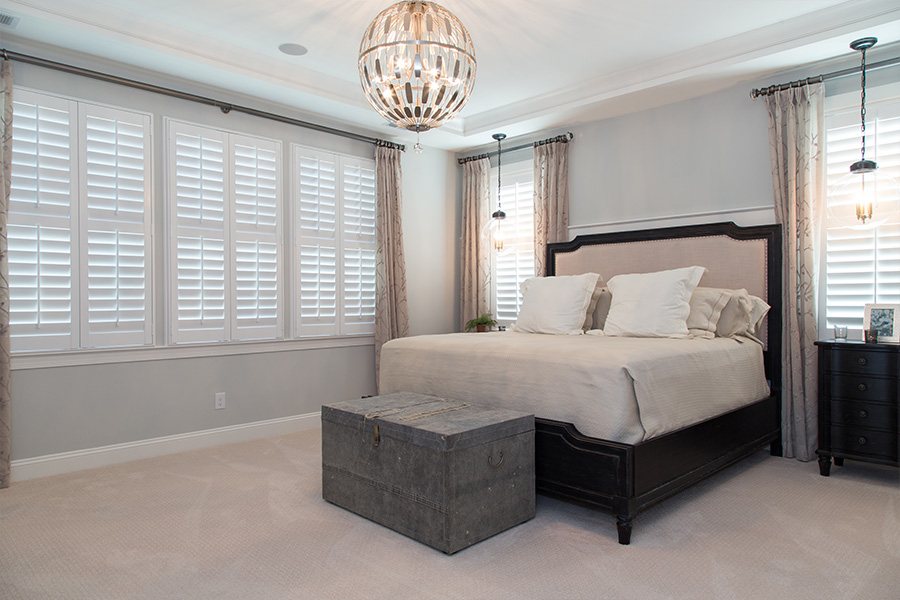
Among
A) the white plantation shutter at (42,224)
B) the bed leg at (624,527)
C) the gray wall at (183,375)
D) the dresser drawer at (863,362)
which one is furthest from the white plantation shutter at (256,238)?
the dresser drawer at (863,362)

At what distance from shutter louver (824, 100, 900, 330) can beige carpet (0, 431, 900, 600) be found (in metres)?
0.99

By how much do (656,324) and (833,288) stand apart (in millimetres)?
1138

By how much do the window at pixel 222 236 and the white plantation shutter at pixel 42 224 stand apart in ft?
1.85

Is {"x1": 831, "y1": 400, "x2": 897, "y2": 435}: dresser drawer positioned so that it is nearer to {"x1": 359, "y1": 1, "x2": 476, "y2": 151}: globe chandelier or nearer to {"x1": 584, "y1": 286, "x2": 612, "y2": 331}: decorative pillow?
{"x1": 584, "y1": 286, "x2": 612, "y2": 331}: decorative pillow

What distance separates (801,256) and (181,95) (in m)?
4.02

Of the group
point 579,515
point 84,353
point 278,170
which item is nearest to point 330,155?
point 278,170

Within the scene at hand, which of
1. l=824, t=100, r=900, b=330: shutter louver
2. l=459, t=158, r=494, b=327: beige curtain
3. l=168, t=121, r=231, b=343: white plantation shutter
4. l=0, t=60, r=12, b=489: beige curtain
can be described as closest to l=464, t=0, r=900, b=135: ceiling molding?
l=824, t=100, r=900, b=330: shutter louver

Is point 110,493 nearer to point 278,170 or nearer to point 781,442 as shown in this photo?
point 278,170

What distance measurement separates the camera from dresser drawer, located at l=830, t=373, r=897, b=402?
9.75ft

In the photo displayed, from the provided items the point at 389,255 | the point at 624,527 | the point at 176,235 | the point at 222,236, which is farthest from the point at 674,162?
the point at 176,235

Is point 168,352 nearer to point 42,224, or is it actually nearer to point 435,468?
point 42,224

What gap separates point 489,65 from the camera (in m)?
3.85

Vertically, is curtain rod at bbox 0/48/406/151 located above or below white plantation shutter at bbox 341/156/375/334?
above

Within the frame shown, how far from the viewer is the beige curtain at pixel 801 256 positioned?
344cm
